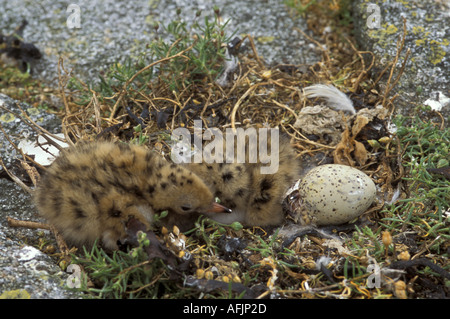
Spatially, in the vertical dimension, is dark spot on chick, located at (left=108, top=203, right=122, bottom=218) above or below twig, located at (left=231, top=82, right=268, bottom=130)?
below

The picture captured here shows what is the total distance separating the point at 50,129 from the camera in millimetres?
3838

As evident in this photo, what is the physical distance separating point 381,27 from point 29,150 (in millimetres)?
2948

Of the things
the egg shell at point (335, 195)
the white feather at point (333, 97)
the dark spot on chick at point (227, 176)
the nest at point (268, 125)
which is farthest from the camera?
the white feather at point (333, 97)

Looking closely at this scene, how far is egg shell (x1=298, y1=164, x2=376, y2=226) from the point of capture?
302 centimetres

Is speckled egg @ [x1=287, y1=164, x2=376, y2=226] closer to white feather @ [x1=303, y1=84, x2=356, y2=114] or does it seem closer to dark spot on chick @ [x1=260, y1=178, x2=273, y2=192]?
dark spot on chick @ [x1=260, y1=178, x2=273, y2=192]

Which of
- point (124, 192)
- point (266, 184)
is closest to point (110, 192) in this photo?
point (124, 192)

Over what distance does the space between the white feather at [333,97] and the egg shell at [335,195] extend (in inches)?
30.4

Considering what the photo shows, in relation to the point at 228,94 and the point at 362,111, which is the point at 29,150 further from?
the point at 362,111

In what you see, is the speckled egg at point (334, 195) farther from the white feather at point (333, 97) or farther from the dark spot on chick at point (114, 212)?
the dark spot on chick at point (114, 212)

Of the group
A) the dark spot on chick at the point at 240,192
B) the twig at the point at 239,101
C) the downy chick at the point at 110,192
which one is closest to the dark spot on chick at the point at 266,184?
the dark spot on chick at the point at 240,192

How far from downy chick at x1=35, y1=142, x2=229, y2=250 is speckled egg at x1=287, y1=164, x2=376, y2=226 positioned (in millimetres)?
534

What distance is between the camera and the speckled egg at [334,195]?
9.91 feet

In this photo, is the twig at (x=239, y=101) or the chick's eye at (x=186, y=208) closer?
the chick's eye at (x=186, y=208)

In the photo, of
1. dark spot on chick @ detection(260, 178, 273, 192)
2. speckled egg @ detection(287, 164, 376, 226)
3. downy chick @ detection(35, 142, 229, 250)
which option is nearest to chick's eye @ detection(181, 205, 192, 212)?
downy chick @ detection(35, 142, 229, 250)
